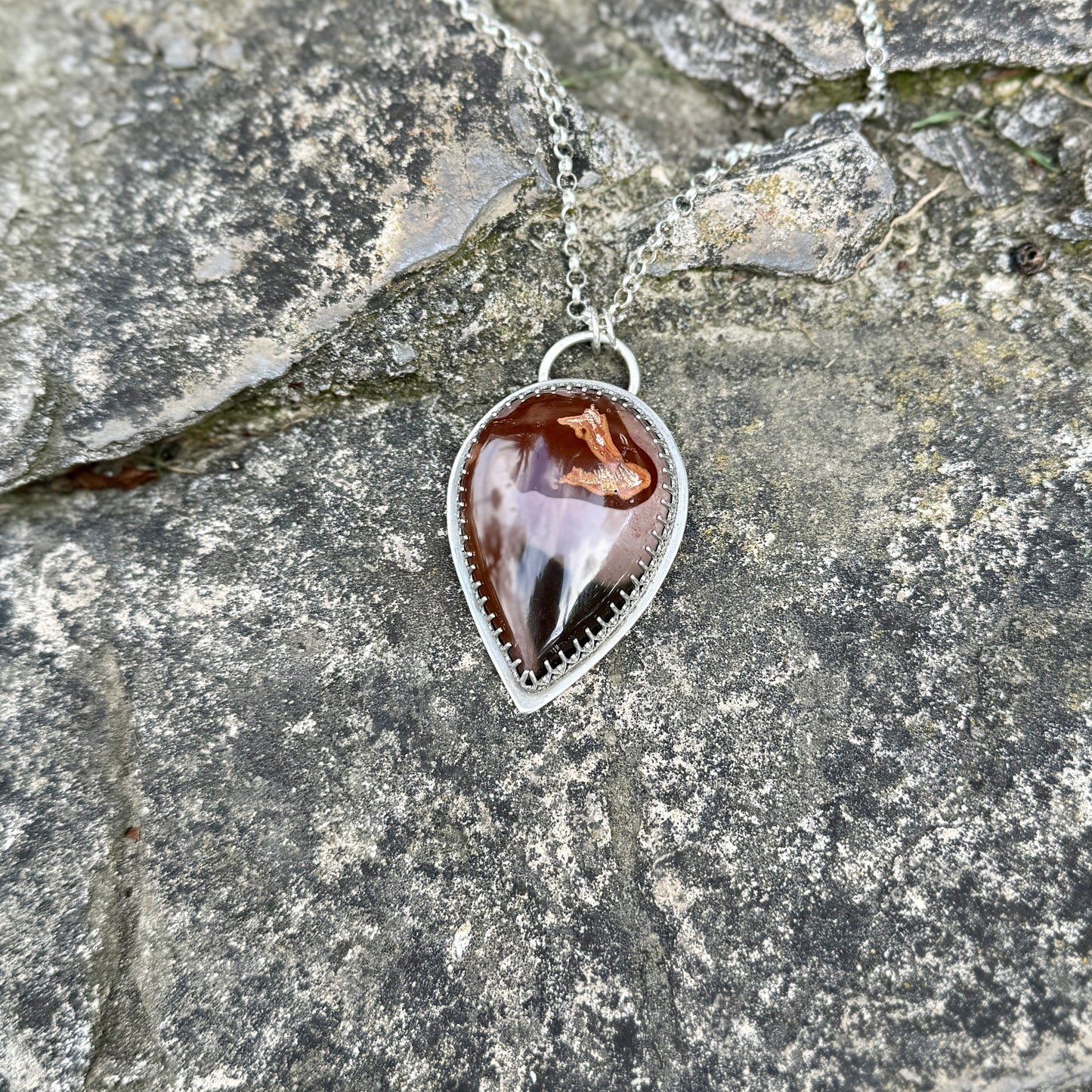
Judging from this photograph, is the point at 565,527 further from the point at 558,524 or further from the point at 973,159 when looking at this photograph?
the point at 973,159

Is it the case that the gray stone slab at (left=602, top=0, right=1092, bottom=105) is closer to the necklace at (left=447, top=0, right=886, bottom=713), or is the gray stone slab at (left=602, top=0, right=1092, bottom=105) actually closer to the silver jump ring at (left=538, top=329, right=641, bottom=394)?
the necklace at (left=447, top=0, right=886, bottom=713)

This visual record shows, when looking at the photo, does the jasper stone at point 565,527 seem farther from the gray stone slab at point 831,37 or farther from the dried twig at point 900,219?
the gray stone slab at point 831,37

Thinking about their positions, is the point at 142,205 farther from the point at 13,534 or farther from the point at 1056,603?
the point at 1056,603

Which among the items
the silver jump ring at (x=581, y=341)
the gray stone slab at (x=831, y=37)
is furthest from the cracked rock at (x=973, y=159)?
the silver jump ring at (x=581, y=341)

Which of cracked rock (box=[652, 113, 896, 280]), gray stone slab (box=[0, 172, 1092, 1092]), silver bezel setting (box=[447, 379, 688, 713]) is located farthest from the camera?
cracked rock (box=[652, 113, 896, 280])

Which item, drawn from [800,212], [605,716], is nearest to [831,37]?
[800,212]

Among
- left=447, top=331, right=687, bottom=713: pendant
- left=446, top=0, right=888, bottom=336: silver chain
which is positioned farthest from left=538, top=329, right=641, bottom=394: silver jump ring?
left=447, top=331, right=687, bottom=713: pendant

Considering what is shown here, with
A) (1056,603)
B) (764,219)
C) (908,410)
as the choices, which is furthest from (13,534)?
(1056,603)
